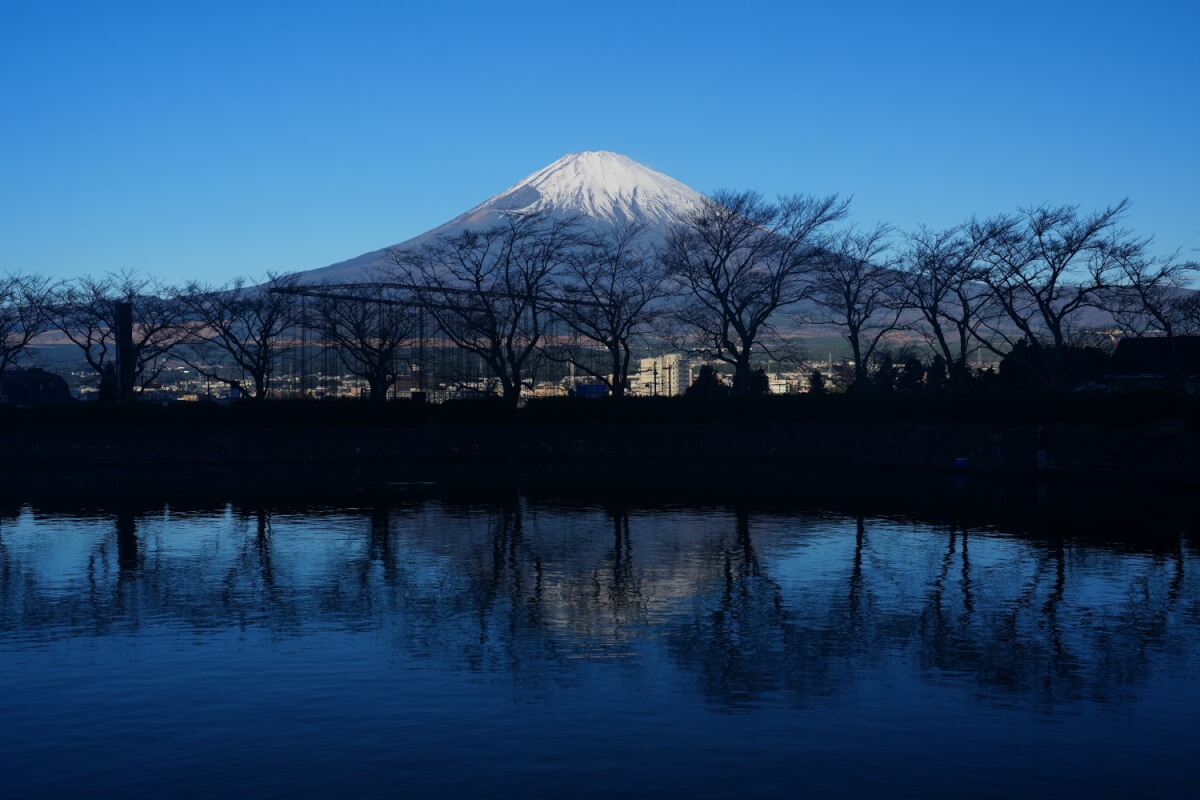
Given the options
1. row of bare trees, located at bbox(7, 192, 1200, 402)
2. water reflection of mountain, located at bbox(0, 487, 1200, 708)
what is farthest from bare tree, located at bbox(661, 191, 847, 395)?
water reflection of mountain, located at bbox(0, 487, 1200, 708)

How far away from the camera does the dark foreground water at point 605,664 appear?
292 inches

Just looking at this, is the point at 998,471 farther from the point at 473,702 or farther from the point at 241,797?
the point at 241,797

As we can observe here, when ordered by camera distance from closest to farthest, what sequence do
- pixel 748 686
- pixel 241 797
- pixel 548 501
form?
pixel 241 797 → pixel 748 686 → pixel 548 501

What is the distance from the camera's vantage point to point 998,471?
31766 millimetres

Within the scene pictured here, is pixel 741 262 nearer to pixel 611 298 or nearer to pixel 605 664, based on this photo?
pixel 611 298

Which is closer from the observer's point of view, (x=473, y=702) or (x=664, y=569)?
(x=473, y=702)

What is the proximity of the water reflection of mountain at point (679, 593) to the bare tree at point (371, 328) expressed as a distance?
27252mm

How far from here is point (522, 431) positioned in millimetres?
43594

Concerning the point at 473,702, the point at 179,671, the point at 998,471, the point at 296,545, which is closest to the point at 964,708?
the point at 473,702

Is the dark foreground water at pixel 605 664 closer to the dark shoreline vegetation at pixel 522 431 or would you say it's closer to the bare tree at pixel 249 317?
the dark shoreline vegetation at pixel 522 431

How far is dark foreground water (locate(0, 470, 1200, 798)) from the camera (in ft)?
24.3

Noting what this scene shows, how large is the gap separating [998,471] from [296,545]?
2094cm

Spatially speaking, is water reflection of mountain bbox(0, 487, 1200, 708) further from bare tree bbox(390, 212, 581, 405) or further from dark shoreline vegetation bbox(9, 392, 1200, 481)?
bare tree bbox(390, 212, 581, 405)

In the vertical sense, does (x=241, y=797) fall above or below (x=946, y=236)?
below
